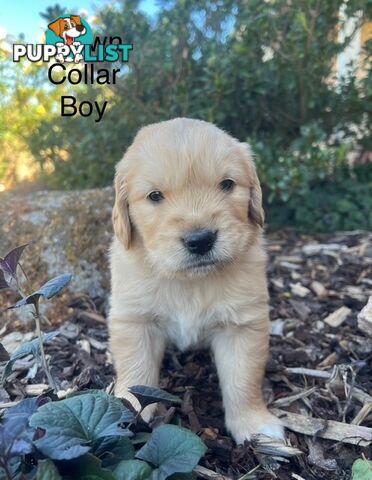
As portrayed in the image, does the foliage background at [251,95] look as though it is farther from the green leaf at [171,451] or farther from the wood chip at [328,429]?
the green leaf at [171,451]

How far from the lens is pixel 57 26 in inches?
172

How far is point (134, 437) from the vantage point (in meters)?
2.09

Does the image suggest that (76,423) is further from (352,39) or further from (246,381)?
(352,39)

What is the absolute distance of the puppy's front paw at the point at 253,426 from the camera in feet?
8.02

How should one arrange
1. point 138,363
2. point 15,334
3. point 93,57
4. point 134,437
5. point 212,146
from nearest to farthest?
point 134,437
point 212,146
point 138,363
point 15,334
point 93,57

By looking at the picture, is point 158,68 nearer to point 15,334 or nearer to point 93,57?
point 93,57

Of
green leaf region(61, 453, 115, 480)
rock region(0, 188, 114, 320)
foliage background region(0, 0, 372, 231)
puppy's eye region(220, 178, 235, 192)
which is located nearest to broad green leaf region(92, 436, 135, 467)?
green leaf region(61, 453, 115, 480)

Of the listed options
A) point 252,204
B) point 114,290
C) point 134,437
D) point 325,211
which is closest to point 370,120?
point 325,211

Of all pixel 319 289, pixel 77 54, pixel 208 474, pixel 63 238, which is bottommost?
pixel 208 474

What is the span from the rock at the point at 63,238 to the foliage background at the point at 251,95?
142cm

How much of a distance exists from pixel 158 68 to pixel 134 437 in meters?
3.86

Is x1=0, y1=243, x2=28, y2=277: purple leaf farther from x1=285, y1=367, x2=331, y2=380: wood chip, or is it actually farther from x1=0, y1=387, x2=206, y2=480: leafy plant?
x1=285, y1=367, x2=331, y2=380: wood chip

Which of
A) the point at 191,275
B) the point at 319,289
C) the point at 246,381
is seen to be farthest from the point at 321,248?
the point at 191,275

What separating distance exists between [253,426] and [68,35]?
3.59 metres
